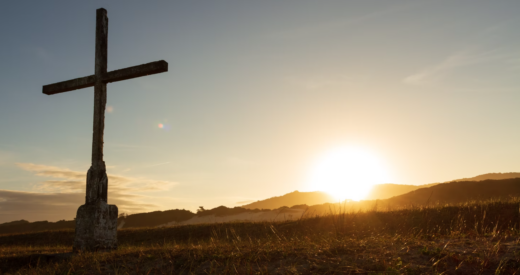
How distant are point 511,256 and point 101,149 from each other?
871cm

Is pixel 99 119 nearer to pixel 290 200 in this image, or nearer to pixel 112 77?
pixel 112 77

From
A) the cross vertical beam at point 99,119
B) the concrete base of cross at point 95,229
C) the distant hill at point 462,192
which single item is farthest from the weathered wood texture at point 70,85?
the distant hill at point 462,192

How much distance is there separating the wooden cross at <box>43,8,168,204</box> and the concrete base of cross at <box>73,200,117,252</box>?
0.26 metres

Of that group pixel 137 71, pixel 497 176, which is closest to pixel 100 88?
pixel 137 71

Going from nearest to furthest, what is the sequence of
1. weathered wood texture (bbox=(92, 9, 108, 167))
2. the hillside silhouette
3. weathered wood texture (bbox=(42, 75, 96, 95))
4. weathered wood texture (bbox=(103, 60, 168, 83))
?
weathered wood texture (bbox=(103, 60, 168, 83)) → weathered wood texture (bbox=(92, 9, 108, 167)) → weathered wood texture (bbox=(42, 75, 96, 95)) → the hillside silhouette

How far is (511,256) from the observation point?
4.79 metres

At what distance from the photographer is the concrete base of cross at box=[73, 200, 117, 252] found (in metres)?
8.30

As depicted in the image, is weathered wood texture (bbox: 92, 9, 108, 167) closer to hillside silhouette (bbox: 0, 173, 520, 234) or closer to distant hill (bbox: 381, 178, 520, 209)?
hillside silhouette (bbox: 0, 173, 520, 234)

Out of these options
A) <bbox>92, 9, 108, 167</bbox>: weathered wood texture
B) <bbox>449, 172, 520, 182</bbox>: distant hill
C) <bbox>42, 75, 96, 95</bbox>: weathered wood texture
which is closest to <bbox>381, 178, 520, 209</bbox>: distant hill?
<bbox>92, 9, 108, 167</bbox>: weathered wood texture

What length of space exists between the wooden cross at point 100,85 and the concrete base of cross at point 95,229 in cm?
26

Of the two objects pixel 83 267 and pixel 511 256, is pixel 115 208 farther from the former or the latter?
pixel 511 256

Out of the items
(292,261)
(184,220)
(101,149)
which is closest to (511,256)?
→ (292,261)

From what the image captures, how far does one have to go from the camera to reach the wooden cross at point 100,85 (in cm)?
884

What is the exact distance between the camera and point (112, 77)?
376 inches
